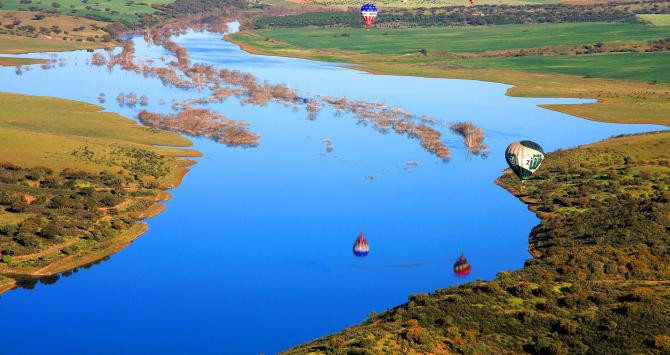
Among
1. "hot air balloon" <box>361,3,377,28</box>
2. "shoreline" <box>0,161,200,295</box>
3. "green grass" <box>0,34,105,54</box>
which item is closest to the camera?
"shoreline" <box>0,161,200,295</box>

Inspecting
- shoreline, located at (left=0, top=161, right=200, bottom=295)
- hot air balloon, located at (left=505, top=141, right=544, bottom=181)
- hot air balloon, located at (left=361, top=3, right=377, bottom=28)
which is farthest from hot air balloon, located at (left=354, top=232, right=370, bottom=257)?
hot air balloon, located at (left=361, top=3, right=377, bottom=28)

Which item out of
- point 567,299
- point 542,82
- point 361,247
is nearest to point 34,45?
point 542,82

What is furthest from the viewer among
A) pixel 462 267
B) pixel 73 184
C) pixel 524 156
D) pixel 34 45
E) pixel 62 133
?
pixel 34 45

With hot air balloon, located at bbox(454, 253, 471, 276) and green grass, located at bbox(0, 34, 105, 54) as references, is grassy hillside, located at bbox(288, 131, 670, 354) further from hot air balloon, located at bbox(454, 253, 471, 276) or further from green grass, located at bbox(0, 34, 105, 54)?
green grass, located at bbox(0, 34, 105, 54)

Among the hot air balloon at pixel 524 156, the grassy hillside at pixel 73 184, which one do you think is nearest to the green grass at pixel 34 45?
the grassy hillside at pixel 73 184

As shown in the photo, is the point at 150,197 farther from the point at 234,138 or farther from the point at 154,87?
the point at 154,87

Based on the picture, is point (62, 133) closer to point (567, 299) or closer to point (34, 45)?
point (567, 299)
